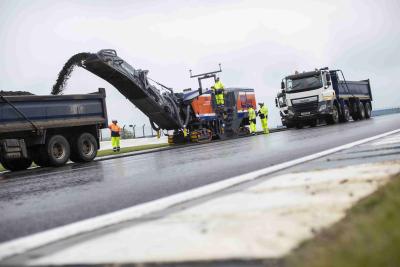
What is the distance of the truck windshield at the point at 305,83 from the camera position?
26.5 m

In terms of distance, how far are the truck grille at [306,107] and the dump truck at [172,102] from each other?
113 inches

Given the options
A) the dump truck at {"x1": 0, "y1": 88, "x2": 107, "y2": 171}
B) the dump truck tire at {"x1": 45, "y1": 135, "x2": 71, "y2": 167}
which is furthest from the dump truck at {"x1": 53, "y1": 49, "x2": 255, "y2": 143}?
the dump truck tire at {"x1": 45, "y1": 135, "x2": 71, "y2": 167}

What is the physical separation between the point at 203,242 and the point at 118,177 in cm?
591

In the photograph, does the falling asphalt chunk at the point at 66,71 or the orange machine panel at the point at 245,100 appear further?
the orange machine panel at the point at 245,100

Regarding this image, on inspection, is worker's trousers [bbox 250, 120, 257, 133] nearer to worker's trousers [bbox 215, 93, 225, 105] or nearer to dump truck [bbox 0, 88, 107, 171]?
worker's trousers [bbox 215, 93, 225, 105]

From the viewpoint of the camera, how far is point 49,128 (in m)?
15.9

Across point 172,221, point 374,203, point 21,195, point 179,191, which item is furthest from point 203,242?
point 21,195

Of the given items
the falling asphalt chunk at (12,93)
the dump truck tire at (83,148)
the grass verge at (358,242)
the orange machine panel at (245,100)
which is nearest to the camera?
the grass verge at (358,242)

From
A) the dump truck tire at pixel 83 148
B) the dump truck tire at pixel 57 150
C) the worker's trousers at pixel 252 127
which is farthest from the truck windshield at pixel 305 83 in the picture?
the dump truck tire at pixel 57 150

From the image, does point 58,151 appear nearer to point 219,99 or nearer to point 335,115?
point 219,99

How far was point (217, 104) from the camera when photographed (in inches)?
997

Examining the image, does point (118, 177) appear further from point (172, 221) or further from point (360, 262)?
point (360, 262)

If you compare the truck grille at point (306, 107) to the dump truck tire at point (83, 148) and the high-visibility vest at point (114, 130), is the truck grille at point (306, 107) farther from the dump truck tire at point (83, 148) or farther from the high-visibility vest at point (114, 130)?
the dump truck tire at point (83, 148)

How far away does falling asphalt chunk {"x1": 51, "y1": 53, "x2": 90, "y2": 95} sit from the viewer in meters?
18.4
